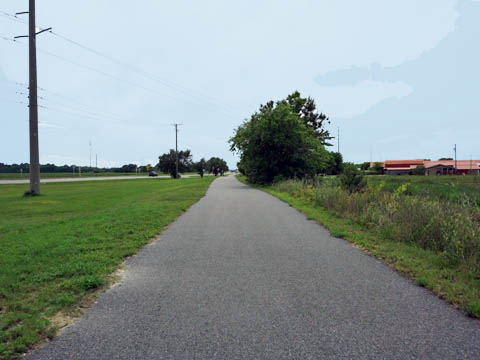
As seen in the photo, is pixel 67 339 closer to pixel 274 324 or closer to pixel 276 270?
pixel 274 324

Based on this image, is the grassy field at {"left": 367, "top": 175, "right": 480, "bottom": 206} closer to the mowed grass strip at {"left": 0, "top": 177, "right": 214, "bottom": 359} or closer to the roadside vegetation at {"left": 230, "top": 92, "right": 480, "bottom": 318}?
the roadside vegetation at {"left": 230, "top": 92, "right": 480, "bottom": 318}

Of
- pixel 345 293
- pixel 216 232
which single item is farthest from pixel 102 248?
pixel 345 293

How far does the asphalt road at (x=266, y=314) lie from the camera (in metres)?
2.57

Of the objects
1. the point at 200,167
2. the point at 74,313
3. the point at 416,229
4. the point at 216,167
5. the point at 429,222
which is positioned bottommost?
the point at 74,313

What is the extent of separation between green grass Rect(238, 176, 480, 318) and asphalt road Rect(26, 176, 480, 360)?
8.0 inches

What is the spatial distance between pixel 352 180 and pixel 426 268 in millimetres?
9098

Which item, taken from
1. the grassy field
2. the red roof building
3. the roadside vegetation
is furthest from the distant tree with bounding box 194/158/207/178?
the red roof building

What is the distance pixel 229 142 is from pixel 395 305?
3215 centimetres

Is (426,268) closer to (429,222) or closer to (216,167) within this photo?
(429,222)

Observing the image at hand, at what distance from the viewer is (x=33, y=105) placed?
60.0ft

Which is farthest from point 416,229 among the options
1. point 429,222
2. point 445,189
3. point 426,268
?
point 445,189

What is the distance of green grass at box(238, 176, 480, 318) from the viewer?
11.8 ft

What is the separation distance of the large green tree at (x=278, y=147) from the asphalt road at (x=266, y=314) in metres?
25.2

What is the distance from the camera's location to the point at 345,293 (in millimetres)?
3771
